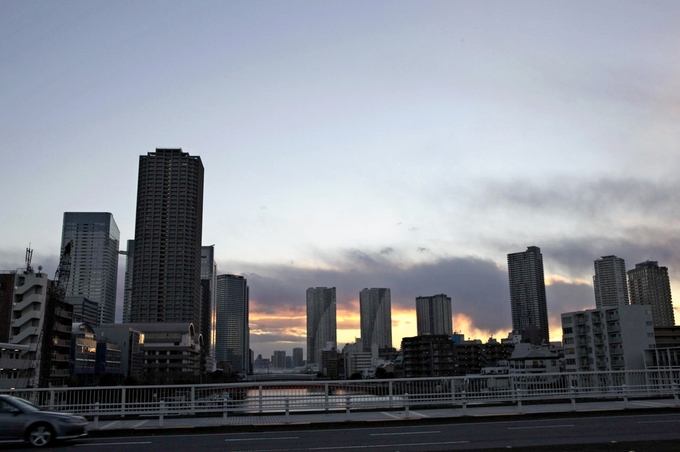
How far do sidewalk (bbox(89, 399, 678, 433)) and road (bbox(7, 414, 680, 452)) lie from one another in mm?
1394

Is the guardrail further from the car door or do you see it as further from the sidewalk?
the car door

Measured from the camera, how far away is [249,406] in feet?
82.9

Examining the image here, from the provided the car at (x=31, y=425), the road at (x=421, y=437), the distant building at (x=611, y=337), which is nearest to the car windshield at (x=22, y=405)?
the car at (x=31, y=425)

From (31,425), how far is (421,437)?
520 inches

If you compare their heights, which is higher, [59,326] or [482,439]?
[59,326]

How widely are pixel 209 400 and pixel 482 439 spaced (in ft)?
38.1

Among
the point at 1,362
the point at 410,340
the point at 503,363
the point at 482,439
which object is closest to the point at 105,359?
the point at 1,362

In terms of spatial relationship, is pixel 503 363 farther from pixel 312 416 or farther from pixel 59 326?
pixel 312 416

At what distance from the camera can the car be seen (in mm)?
19047

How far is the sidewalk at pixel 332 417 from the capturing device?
24.7 meters

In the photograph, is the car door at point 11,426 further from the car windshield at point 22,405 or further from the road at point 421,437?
the road at point 421,437

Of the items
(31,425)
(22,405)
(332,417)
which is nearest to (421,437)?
(332,417)

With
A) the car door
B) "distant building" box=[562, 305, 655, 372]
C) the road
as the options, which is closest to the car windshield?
the car door

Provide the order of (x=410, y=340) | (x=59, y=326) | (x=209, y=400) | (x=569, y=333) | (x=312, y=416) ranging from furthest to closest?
(x=410, y=340) → (x=569, y=333) → (x=59, y=326) → (x=312, y=416) → (x=209, y=400)
